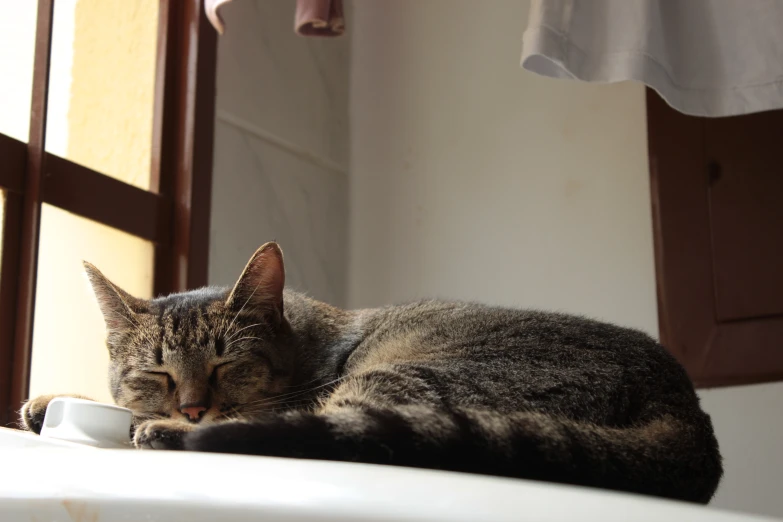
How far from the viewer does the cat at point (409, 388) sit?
810 mm

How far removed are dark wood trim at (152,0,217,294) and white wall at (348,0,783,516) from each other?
67 cm

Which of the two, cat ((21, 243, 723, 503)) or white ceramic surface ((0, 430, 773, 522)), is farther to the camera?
cat ((21, 243, 723, 503))

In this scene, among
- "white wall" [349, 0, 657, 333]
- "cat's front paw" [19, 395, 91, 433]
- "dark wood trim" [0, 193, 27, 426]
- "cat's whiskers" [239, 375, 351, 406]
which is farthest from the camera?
"white wall" [349, 0, 657, 333]

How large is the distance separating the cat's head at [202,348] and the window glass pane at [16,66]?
57 cm

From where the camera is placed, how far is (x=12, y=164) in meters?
A: 1.71

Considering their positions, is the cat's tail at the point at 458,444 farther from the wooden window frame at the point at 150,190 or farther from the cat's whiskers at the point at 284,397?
the wooden window frame at the point at 150,190

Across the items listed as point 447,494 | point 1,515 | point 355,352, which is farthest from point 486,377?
point 1,515

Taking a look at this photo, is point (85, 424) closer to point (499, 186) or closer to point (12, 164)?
point (12, 164)

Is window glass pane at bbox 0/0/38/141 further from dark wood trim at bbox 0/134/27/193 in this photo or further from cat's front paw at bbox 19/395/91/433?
cat's front paw at bbox 19/395/91/433

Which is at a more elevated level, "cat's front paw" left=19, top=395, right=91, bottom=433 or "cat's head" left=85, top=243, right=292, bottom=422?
"cat's head" left=85, top=243, right=292, bottom=422

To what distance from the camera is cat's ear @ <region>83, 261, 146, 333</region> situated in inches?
55.6

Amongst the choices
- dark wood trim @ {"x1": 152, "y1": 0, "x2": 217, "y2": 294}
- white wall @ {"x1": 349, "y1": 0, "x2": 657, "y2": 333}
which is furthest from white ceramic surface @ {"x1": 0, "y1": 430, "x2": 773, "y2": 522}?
white wall @ {"x1": 349, "y1": 0, "x2": 657, "y2": 333}

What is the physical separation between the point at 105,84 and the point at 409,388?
1411mm

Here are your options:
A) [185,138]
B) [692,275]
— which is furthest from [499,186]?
[185,138]
